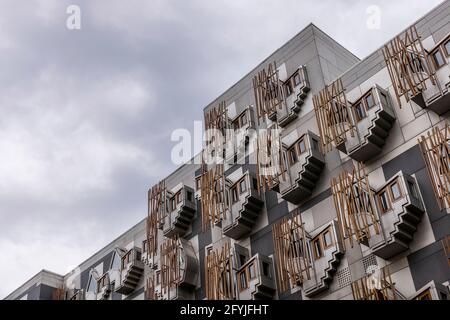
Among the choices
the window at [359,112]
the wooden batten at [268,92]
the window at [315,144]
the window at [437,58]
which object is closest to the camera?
the window at [437,58]

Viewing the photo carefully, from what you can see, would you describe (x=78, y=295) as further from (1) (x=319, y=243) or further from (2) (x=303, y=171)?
(1) (x=319, y=243)

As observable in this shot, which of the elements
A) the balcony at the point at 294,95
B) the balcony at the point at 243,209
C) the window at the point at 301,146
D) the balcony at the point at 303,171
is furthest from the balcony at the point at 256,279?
the balcony at the point at 294,95

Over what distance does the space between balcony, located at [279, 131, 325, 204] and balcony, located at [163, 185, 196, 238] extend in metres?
9.36

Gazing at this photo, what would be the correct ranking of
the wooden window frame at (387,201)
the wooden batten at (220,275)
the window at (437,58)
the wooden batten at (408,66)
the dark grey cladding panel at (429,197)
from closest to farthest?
the dark grey cladding panel at (429,197) → the wooden window frame at (387,201) → the window at (437,58) → the wooden batten at (408,66) → the wooden batten at (220,275)

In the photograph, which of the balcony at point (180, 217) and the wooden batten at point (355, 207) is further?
the balcony at point (180, 217)

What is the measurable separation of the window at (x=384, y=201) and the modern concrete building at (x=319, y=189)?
5cm

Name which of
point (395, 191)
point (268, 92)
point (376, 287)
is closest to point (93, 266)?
point (268, 92)

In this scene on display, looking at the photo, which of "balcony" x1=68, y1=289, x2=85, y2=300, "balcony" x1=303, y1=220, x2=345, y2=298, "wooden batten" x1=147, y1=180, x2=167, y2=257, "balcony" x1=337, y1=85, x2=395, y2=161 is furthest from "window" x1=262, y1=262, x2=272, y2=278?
"balcony" x1=68, y1=289, x2=85, y2=300

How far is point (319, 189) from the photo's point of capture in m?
29.1

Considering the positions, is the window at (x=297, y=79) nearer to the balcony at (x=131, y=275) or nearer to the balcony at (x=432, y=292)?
the balcony at (x=432, y=292)

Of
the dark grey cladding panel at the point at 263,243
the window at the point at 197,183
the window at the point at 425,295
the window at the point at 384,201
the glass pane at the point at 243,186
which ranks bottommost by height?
the window at the point at 425,295

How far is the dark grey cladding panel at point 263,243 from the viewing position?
30375 millimetres
